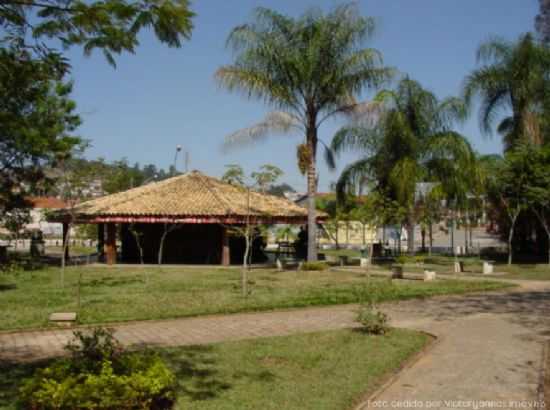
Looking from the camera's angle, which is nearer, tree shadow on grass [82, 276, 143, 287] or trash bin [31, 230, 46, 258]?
tree shadow on grass [82, 276, 143, 287]

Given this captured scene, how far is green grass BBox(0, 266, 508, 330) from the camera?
12266 millimetres

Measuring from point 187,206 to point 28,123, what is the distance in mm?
20137

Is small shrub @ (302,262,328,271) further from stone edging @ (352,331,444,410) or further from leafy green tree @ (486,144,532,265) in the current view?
stone edging @ (352,331,444,410)

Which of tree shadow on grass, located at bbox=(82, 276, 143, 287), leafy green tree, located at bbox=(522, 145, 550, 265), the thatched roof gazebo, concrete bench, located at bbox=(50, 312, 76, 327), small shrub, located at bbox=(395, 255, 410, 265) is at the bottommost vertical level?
concrete bench, located at bbox=(50, 312, 76, 327)

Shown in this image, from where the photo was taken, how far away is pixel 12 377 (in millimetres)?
7191

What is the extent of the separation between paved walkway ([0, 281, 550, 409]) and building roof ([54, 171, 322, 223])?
37.1 ft

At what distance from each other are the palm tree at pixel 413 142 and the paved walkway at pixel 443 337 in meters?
11.1

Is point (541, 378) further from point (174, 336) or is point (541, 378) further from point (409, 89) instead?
point (409, 89)

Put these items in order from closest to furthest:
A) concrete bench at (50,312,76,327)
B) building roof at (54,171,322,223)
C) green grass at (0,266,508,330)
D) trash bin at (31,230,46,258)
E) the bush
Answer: the bush → concrete bench at (50,312,76,327) → green grass at (0,266,508,330) → building roof at (54,171,322,223) → trash bin at (31,230,46,258)

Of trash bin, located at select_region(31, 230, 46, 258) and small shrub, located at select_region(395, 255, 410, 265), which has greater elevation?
trash bin, located at select_region(31, 230, 46, 258)

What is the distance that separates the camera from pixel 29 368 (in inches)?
303

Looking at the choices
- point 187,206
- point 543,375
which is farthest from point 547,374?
point 187,206

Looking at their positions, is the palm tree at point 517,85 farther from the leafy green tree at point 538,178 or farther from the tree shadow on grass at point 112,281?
the tree shadow on grass at point 112,281

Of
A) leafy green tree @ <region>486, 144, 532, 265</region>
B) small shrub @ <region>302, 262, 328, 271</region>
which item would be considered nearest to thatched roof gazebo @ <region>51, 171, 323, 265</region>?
small shrub @ <region>302, 262, 328, 271</region>
